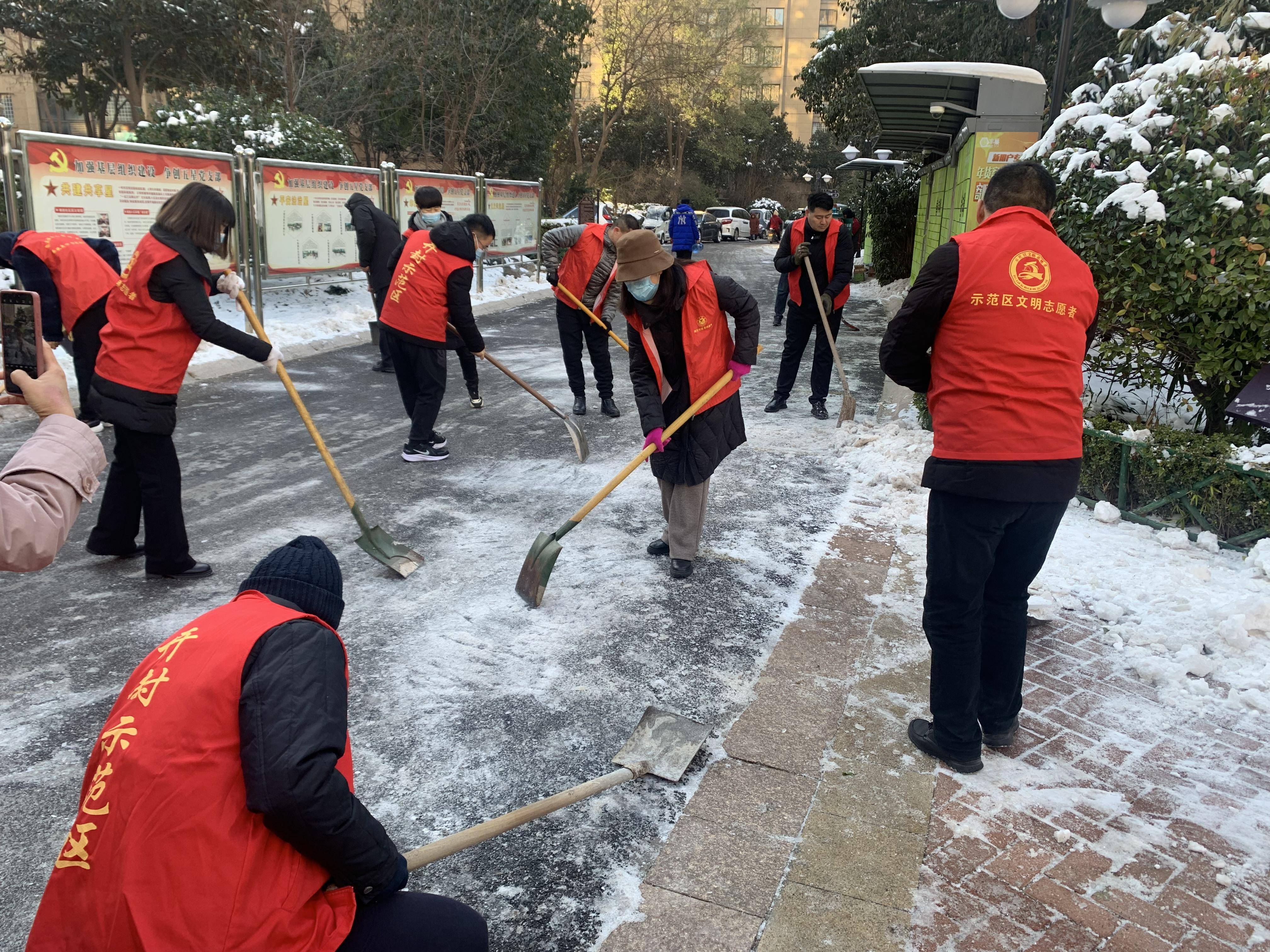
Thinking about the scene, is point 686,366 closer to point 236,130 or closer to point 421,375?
point 421,375

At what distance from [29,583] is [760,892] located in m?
3.64

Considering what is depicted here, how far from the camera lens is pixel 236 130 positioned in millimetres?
12078

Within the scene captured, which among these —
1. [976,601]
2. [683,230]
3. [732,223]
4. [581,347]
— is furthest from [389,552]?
[732,223]

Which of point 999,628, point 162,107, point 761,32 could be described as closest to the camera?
point 999,628

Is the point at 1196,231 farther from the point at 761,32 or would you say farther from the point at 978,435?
the point at 761,32

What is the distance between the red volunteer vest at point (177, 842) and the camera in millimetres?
1410

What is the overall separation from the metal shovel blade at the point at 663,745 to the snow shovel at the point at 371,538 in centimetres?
171

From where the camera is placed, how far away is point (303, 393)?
831 cm

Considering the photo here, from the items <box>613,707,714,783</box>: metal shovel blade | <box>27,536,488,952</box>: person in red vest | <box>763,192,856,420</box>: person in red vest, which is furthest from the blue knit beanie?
<box>763,192,856,420</box>: person in red vest

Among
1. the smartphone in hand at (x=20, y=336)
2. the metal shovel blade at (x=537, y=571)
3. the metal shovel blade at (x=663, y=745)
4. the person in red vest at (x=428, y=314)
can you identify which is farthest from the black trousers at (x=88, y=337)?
the metal shovel blade at (x=663, y=745)

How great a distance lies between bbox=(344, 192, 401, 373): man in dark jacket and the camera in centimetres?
865

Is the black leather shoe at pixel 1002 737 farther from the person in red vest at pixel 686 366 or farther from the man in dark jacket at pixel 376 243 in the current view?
the man in dark jacket at pixel 376 243

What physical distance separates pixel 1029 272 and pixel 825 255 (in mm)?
5192

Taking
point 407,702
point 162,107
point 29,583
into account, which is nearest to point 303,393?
point 29,583
